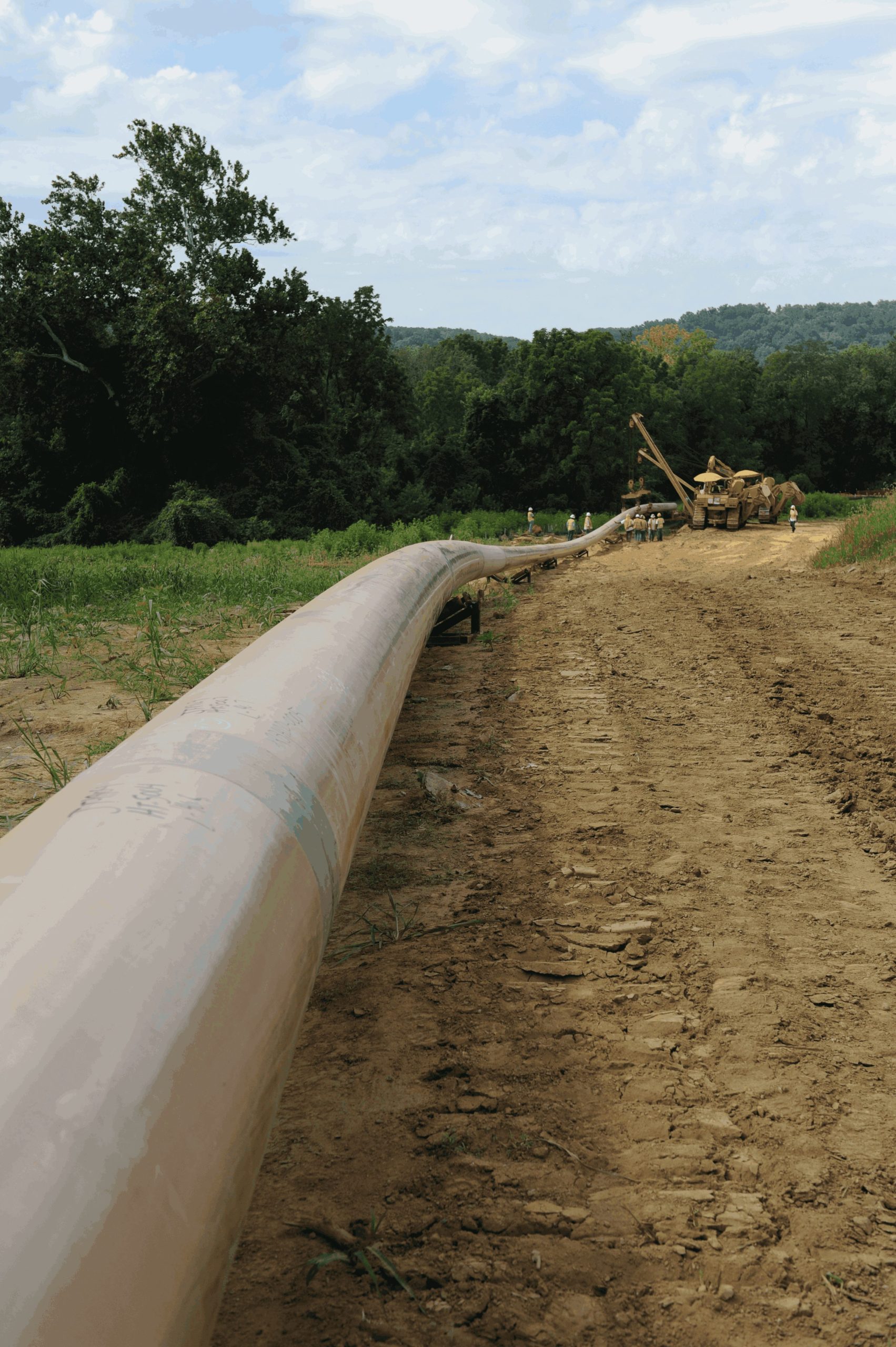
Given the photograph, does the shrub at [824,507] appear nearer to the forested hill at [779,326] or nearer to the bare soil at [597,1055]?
the bare soil at [597,1055]

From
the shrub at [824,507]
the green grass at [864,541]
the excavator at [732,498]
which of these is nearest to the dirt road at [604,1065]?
the green grass at [864,541]

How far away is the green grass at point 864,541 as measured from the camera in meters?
12.7

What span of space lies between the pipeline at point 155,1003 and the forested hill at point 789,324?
14622 centimetres

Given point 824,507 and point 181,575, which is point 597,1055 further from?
point 824,507

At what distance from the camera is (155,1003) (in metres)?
1.20

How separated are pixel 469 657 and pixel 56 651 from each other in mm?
3162

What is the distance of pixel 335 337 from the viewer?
104 feet

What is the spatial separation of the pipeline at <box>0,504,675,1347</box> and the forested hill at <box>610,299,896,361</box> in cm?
14622

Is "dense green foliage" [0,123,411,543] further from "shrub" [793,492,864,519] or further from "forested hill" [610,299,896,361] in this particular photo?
"forested hill" [610,299,896,361]

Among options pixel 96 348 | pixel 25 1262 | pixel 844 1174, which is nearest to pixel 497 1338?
pixel 844 1174

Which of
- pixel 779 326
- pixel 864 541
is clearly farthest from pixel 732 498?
pixel 779 326

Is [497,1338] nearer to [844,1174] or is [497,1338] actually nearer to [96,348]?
[844,1174]

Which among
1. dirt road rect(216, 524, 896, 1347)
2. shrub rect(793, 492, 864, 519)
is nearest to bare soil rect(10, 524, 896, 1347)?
dirt road rect(216, 524, 896, 1347)

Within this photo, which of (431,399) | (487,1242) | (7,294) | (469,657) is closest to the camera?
(487,1242)
